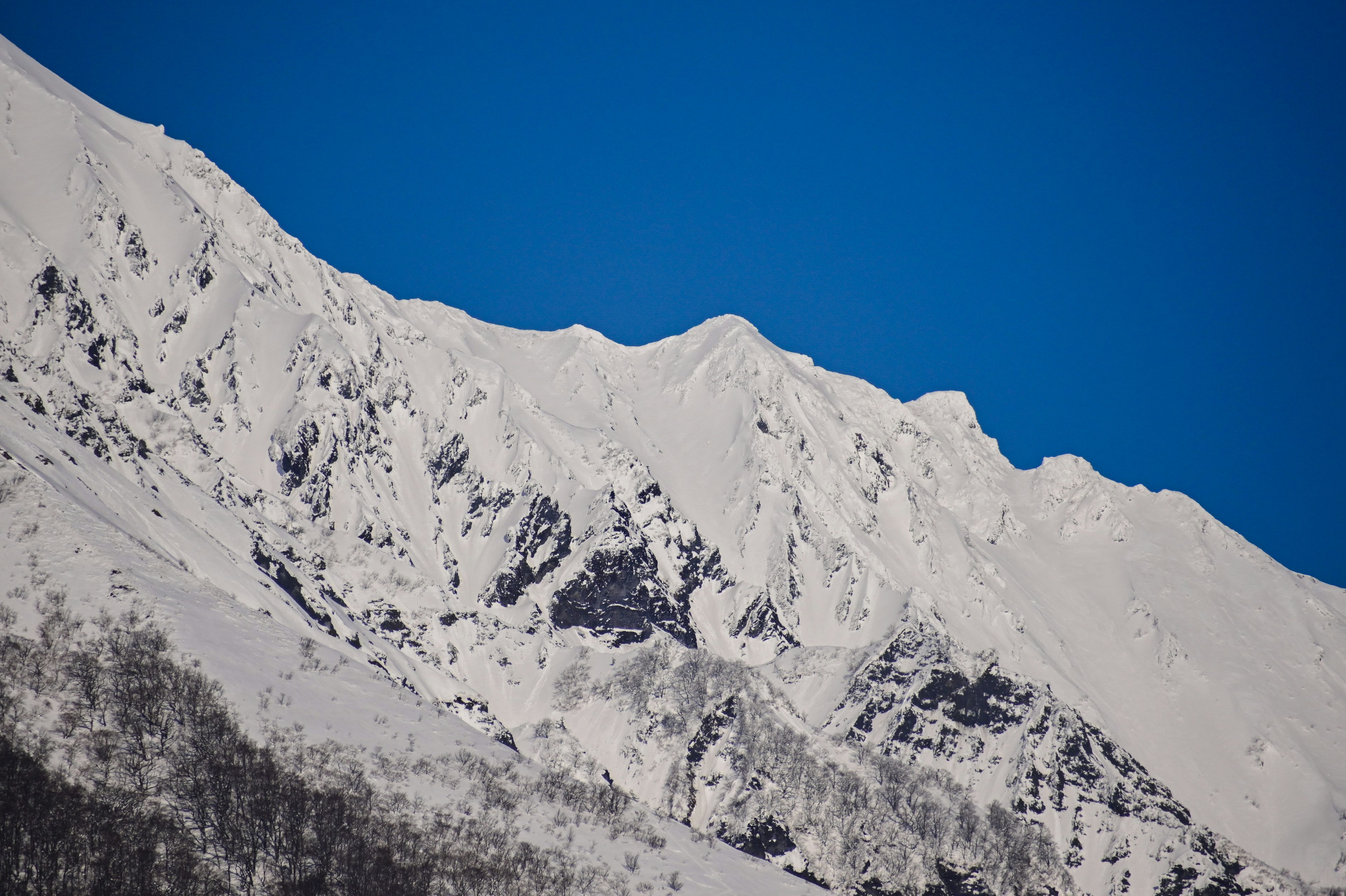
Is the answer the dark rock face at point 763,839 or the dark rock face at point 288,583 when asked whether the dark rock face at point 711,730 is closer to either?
the dark rock face at point 763,839

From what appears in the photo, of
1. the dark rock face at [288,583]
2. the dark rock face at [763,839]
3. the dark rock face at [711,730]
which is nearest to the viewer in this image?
the dark rock face at [763,839]

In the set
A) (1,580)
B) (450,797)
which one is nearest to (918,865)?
(450,797)

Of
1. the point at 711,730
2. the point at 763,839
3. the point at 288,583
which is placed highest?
the point at 711,730

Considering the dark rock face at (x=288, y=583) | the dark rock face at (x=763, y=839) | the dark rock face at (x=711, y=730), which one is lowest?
the dark rock face at (x=763, y=839)

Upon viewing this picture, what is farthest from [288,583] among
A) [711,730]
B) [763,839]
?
[763,839]

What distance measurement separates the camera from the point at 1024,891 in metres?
156

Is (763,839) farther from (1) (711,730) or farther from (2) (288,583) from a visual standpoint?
(2) (288,583)

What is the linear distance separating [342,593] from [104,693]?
365 feet

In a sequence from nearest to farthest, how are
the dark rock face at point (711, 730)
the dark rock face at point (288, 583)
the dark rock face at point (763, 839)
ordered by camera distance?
the dark rock face at point (763, 839) < the dark rock face at point (288, 583) < the dark rock face at point (711, 730)

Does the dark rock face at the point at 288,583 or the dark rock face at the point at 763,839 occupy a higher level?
the dark rock face at the point at 288,583

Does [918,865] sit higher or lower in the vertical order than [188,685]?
higher

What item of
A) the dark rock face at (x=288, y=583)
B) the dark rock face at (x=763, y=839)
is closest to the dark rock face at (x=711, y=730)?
the dark rock face at (x=763, y=839)

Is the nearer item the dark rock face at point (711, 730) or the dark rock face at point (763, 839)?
the dark rock face at point (763, 839)

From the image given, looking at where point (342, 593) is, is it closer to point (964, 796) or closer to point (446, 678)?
point (446, 678)
